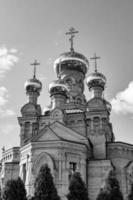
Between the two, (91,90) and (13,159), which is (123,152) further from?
(13,159)

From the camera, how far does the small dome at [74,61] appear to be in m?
29.0

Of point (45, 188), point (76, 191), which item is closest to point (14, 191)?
point (45, 188)

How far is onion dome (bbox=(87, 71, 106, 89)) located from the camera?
26.9m

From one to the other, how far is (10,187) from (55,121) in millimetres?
7847

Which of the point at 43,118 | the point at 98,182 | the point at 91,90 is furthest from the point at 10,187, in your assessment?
the point at 91,90

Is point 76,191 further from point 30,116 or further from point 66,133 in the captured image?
point 30,116

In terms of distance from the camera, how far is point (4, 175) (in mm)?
22828

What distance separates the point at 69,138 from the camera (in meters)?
21.0

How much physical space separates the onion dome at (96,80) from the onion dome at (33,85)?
4.55m

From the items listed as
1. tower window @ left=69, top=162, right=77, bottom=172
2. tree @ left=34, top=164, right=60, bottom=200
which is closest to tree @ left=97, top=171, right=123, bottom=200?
tree @ left=34, top=164, right=60, bottom=200

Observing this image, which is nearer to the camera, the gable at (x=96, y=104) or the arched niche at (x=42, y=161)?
the arched niche at (x=42, y=161)

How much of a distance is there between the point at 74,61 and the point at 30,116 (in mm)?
7659

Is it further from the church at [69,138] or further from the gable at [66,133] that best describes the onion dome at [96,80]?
the gable at [66,133]

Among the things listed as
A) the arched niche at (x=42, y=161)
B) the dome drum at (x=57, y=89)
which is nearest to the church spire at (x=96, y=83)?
the dome drum at (x=57, y=89)
